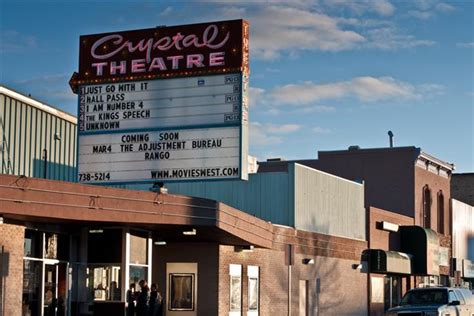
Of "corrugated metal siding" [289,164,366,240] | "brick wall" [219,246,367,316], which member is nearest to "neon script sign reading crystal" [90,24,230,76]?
"brick wall" [219,246,367,316]

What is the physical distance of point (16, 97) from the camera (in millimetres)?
31062

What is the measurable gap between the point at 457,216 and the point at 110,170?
35.6 metres

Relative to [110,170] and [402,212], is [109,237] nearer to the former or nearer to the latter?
[110,170]

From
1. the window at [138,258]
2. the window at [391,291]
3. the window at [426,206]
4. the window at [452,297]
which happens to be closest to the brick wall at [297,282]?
the window at [391,291]

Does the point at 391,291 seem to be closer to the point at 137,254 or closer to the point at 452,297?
the point at 452,297

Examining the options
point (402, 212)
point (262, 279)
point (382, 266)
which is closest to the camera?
point (262, 279)

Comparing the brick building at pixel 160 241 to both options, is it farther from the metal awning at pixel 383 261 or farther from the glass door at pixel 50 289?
the metal awning at pixel 383 261

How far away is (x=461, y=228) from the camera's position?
59.0m

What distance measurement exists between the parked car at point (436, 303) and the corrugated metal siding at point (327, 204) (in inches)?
281

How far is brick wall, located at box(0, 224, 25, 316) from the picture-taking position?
2250cm

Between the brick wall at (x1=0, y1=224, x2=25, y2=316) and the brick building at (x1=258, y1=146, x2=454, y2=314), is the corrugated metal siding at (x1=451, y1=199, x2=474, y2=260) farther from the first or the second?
the brick wall at (x1=0, y1=224, x2=25, y2=316)

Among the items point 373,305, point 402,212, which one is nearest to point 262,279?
point 373,305

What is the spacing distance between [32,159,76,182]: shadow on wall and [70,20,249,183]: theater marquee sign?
533 centimetres

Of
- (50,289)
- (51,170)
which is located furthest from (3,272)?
(51,170)
